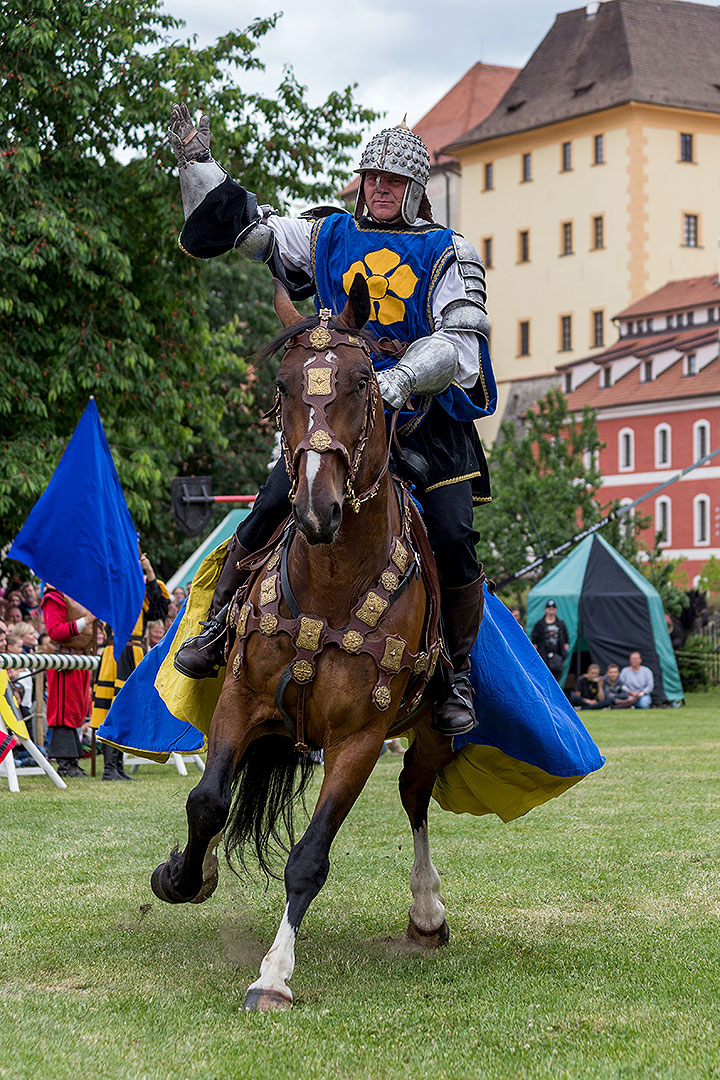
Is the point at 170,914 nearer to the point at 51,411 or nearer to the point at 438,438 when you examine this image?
the point at 438,438

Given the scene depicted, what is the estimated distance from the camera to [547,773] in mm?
6484

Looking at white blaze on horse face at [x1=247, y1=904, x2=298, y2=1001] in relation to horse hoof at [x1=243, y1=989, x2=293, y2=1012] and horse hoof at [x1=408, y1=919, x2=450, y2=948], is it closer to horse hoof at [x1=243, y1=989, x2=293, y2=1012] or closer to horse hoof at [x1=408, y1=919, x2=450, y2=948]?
horse hoof at [x1=243, y1=989, x2=293, y2=1012]

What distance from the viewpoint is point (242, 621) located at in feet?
17.1

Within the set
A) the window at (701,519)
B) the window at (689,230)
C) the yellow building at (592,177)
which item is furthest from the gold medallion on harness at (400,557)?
the window at (689,230)

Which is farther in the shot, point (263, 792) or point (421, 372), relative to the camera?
point (263, 792)

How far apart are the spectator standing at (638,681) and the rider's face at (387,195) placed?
70.5ft

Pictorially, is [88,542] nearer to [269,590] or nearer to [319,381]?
[269,590]

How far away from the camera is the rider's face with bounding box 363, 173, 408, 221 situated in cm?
570

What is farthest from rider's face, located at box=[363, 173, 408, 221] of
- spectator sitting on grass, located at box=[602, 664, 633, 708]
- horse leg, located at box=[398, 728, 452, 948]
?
spectator sitting on grass, located at box=[602, 664, 633, 708]

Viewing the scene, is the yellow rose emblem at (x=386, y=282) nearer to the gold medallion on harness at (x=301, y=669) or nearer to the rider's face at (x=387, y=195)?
the rider's face at (x=387, y=195)

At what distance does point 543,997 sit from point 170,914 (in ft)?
6.75

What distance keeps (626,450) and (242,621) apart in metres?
61.7

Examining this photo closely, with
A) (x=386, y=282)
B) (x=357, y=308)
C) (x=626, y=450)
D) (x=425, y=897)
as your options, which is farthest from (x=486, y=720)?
(x=626, y=450)

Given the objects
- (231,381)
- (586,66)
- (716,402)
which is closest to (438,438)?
(231,381)
